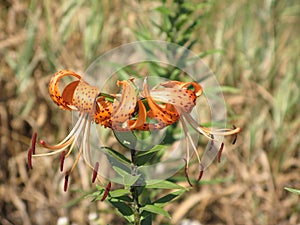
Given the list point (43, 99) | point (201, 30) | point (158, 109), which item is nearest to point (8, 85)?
point (43, 99)

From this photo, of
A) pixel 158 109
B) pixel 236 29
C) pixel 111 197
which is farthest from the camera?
pixel 236 29

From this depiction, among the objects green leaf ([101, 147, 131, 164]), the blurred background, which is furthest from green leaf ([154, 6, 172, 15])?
green leaf ([101, 147, 131, 164])

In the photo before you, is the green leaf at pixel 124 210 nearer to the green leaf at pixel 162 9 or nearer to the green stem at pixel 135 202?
the green stem at pixel 135 202

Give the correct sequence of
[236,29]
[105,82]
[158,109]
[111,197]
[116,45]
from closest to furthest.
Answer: [158,109]
[111,197]
[105,82]
[116,45]
[236,29]

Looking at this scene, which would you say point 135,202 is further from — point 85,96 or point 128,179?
point 85,96

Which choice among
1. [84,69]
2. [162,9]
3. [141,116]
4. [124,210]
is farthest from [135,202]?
[84,69]

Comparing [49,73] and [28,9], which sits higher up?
[28,9]

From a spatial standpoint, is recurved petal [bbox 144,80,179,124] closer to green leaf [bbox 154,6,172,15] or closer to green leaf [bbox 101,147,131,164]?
green leaf [bbox 101,147,131,164]

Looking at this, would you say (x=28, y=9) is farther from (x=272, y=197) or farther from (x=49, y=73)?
(x=272, y=197)

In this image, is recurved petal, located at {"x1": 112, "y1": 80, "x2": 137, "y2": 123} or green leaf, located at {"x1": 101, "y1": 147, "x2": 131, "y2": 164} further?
green leaf, located at {"x1": 101, "y1": 147, "x2": 131, "y2": 164}
